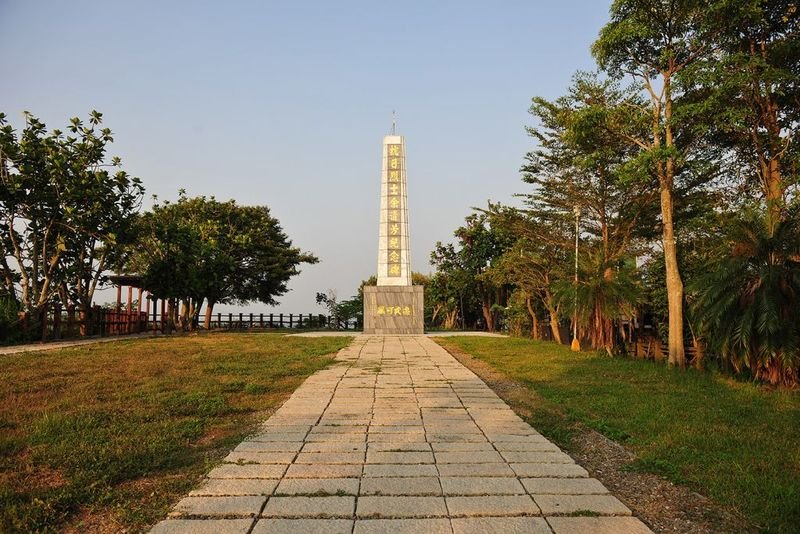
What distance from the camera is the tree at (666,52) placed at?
33.2ft

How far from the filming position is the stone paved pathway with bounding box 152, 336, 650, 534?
2.75 meters

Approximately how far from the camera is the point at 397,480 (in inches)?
134

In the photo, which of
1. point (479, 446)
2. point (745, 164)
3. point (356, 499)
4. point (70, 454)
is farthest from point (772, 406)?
point (745, 164)

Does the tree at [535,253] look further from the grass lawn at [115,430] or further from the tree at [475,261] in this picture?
the grass lawn at [115,430]

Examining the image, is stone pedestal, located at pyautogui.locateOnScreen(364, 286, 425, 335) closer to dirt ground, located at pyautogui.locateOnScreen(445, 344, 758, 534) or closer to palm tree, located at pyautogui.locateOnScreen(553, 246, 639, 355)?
palm tree, located at pyautogui.locateOnScreen(553, 246, 639, 355)

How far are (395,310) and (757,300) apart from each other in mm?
14103

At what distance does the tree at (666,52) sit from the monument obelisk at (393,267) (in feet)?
35.8

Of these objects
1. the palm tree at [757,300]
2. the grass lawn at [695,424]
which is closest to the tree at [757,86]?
the palm tree at [757,300]

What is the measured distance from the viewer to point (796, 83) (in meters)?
10.3

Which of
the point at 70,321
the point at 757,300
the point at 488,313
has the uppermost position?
the point at 757,300

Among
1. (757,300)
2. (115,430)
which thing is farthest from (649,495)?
(757,300)

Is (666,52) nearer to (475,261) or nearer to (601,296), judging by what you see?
(601,296)

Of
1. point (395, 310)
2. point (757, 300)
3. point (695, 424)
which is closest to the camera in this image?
point (695, 424)

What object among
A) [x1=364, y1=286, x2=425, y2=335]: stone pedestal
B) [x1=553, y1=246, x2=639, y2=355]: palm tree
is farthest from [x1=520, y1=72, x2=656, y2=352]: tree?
[x1=364, y1=286, x2=425, y2=335]: stone pedestal
